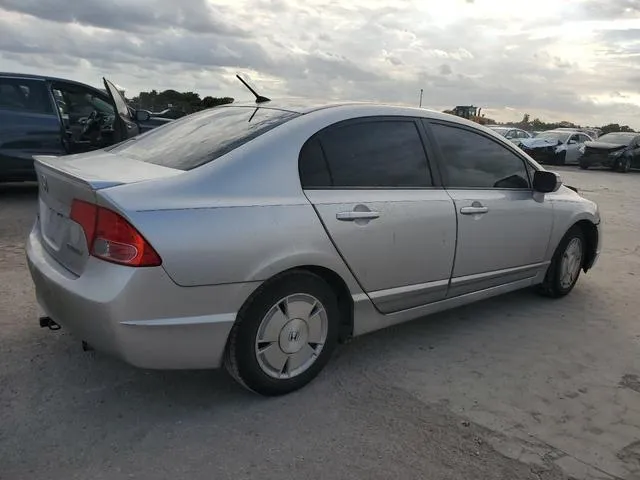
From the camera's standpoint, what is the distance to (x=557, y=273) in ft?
16.8

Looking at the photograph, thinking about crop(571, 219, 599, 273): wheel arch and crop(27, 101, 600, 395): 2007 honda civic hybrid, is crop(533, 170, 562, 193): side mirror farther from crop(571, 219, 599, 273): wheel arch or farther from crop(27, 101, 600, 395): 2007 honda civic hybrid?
crop(571, 219, 599, 273): wheel arch

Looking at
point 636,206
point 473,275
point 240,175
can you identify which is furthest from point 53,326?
point 636,206

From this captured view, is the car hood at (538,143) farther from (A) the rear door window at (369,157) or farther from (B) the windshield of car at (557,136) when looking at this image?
(A) the rear door window at (369,157)

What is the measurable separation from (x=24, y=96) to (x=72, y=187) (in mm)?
6117

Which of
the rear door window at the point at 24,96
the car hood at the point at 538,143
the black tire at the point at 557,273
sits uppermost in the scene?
the rear door window at the point at 24,96

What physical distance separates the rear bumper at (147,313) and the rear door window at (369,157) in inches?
33.4

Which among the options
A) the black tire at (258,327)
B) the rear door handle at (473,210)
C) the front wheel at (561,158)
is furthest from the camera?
the front wheel at (561,158)

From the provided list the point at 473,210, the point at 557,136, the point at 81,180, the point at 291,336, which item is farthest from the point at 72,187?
the point at 557,136

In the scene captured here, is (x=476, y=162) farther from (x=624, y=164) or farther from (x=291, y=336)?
(x=624, y=164)

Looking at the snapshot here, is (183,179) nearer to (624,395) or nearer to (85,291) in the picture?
(85,291)

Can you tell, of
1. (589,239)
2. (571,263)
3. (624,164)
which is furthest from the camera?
(624,164)

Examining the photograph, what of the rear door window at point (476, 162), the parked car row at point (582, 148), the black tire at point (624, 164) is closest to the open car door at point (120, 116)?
the rear door window at point (476, 162)

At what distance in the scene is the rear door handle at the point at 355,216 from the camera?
3.29 m

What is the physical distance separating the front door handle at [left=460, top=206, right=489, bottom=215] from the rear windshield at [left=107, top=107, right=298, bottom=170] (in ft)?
4.31
